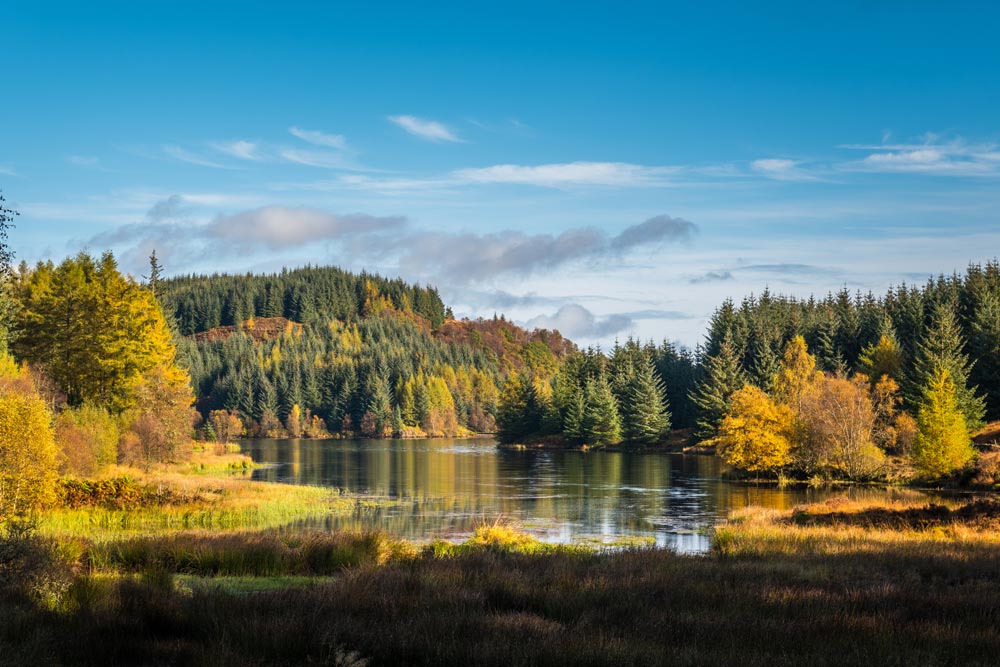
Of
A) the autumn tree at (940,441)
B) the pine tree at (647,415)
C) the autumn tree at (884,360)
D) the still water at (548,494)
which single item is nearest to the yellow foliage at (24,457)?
the still water at (548,494)

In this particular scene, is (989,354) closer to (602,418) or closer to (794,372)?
(794,372)

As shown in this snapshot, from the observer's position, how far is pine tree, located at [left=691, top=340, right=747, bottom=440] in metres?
107

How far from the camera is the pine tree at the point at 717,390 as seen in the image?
107 metres

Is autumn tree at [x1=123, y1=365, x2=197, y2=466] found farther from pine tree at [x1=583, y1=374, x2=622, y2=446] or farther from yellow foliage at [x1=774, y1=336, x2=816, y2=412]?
pine tree at [x1=583, y1=374, x2=622, y2=446]

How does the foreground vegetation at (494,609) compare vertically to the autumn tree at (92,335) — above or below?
below

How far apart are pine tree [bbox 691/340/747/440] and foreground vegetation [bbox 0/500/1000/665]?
291ft

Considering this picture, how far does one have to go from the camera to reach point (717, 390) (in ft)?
354

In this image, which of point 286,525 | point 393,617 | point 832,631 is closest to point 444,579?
point 393,617

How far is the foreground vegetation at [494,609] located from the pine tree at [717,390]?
88.8 m

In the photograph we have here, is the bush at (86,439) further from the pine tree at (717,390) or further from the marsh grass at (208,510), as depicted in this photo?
the pine tree at (717,390)

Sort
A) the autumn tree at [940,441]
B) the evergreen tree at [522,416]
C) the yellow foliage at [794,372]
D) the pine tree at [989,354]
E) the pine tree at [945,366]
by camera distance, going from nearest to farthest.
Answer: the autumn tree at [940,441] → the pine tree at [945,366] → the yellow foliage at [794,372] → the pine tree at [989,354] → the evergreen tree at [522,416]

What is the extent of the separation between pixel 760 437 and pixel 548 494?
20976 mm

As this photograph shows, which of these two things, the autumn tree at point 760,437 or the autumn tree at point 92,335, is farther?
the autumn tree at point 760,437

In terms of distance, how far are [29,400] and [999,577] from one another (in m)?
36.2
